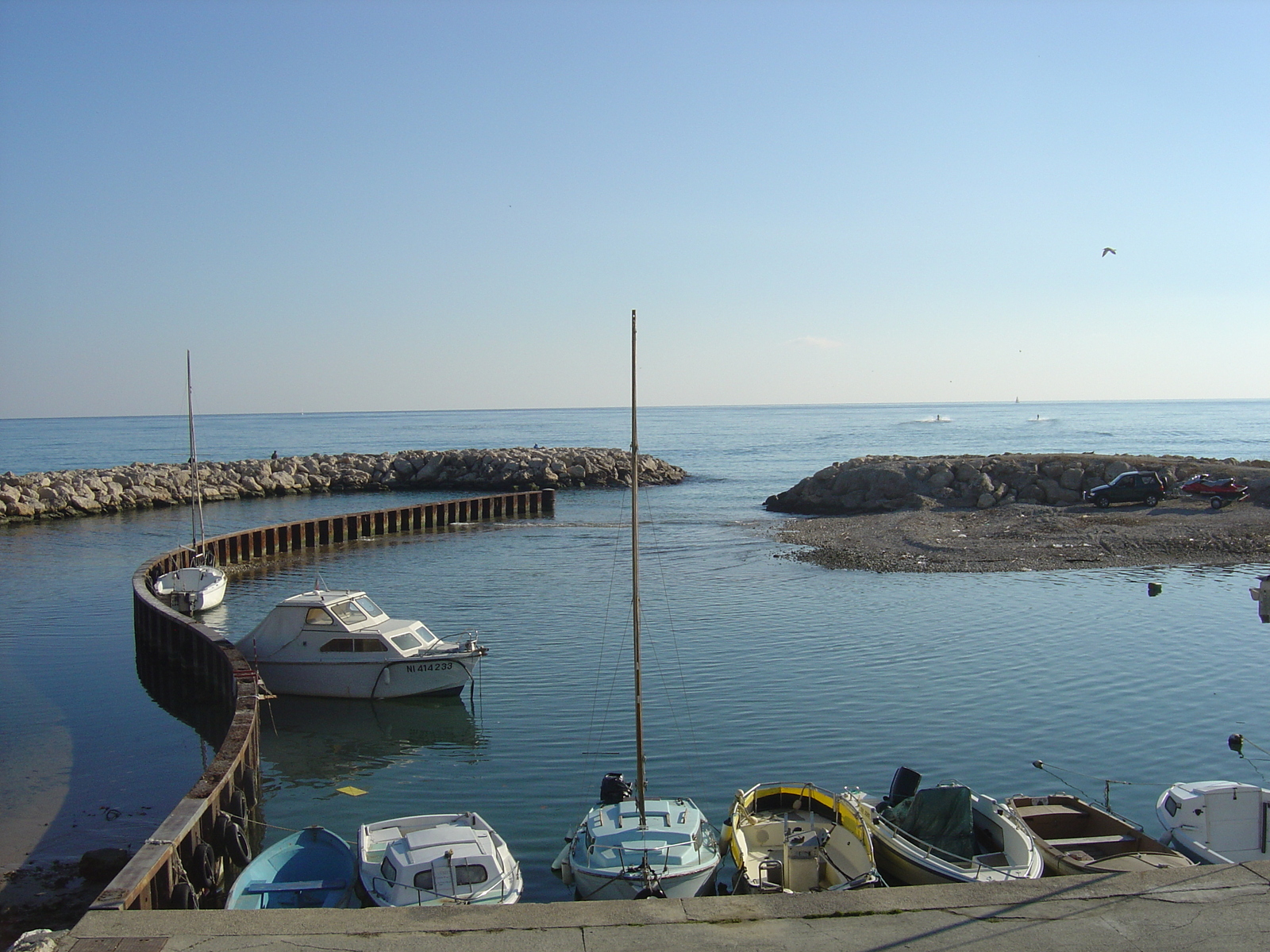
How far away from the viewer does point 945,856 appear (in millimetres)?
13188

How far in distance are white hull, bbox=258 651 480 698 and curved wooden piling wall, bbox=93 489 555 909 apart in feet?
4.43

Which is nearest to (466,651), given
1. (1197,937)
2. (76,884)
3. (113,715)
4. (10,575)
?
(113,715)

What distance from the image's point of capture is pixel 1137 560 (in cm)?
3841

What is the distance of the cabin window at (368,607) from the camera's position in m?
24.7

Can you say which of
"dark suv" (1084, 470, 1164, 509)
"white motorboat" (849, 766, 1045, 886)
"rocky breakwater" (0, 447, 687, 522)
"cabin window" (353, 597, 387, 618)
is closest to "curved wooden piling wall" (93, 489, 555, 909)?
"cabin window" (353, 597, 387, 618)

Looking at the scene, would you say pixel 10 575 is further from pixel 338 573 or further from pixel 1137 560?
pixel 1137 560

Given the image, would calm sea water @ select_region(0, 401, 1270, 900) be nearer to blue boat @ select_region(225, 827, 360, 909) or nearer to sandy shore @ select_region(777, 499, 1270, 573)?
sandy shore @ select_region(777, 499, 1270, 573)

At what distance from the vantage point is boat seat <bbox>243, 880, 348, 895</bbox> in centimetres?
1261

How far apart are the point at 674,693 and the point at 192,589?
18950 millimetres

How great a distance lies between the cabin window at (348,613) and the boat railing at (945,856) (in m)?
14.4

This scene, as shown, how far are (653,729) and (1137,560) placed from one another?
2603 centimetres

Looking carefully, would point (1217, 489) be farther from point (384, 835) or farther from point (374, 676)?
point (384, 835)

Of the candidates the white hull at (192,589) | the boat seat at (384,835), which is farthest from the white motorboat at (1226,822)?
the white hull at (192,589)

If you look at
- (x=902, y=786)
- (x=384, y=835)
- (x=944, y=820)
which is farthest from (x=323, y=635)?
(x=944, y=820)
